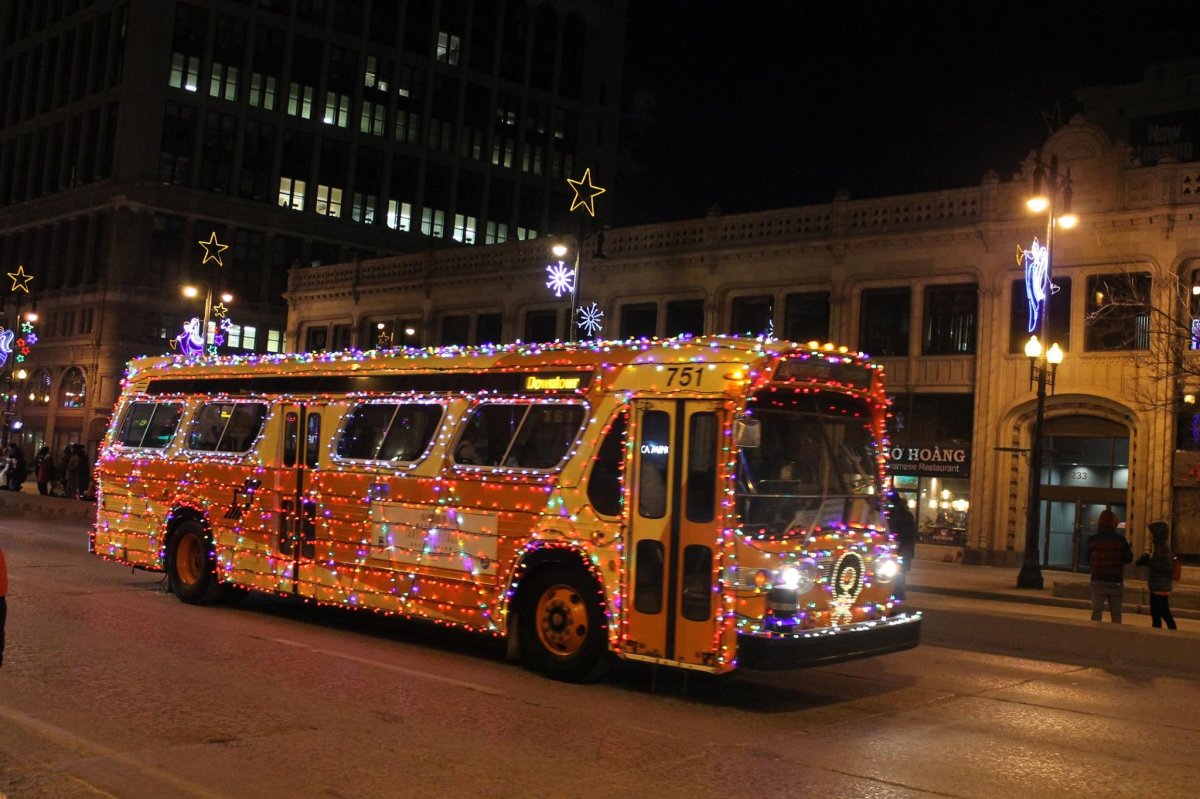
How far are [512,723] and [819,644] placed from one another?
2.49 metres

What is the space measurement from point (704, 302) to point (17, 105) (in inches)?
2483

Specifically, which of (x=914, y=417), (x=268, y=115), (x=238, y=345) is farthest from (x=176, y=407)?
(x=268, y=115)

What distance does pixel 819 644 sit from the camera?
931 cm

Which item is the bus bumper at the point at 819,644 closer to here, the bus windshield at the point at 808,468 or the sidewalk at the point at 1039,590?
the bus windshield at the point at 808,468

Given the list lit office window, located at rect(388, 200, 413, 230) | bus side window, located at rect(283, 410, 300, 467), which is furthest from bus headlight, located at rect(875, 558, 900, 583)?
lit office window, located at rect(388, 200, 413, 230)

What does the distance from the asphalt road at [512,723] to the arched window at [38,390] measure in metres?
66.5

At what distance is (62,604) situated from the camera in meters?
13.8

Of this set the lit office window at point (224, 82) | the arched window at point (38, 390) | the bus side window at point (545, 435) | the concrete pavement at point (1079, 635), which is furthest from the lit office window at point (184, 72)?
the bus side window at point (545, 435)

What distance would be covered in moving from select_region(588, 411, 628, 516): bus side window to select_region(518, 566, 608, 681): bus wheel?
2.31 ft

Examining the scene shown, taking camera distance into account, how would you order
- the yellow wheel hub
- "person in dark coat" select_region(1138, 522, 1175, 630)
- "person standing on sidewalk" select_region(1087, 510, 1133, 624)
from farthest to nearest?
"person in dark coat" select_region(1138, 522, 1175, 630), "person standing on sidewalk" select_region(1087, 510, 1133, 624), the yellow wheel hub

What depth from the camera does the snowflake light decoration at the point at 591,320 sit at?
40375 millimetres

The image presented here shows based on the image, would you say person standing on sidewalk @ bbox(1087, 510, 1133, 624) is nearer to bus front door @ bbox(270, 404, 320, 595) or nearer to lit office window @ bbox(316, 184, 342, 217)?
bus front door @ bbox(270, 404, 320, 595)

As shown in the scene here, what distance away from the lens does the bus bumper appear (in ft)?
29.8

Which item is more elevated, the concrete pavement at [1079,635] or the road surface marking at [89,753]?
the concrete pavement at [1079,635]
